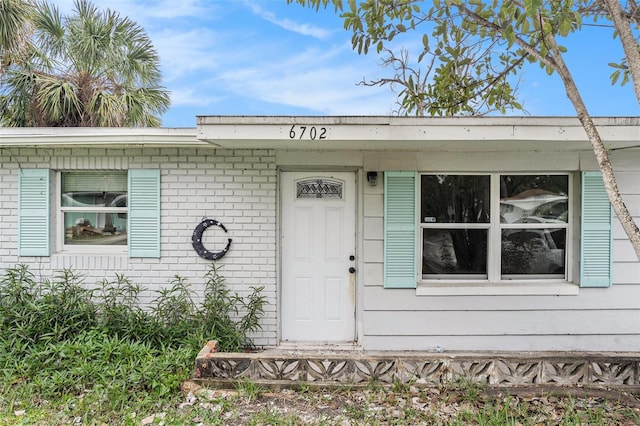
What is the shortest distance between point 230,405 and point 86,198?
335cm

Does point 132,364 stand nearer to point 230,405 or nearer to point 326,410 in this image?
point 230,405

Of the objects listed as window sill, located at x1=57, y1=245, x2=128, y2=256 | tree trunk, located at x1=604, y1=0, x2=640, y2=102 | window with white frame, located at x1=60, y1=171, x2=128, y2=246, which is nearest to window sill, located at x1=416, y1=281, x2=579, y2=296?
tree trunk, located at x1=604, y1=0, x2=640, y2=102

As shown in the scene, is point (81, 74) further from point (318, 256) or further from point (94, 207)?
point (318, 256)

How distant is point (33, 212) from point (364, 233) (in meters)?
4.15

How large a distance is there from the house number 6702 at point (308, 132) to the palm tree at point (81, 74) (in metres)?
6.72

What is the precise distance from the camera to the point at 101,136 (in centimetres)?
459

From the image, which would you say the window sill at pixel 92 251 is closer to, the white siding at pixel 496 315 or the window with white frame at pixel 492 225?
the white siding at pixel 496 315

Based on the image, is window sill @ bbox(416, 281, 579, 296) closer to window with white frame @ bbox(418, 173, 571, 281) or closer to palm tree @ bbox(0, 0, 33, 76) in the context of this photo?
window with white frame @ bbox(418, 173, 571, 281)

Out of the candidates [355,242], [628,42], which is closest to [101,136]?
[355,242]

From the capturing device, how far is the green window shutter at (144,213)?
4.84m

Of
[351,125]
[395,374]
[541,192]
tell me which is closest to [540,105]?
[541,192]

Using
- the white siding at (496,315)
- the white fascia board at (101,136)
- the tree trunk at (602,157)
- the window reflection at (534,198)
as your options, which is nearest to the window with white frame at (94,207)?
the white fascia board at (101,136)

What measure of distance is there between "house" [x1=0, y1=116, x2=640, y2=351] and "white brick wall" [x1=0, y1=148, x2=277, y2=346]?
2 cm

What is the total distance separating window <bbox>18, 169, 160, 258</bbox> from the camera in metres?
4.84
